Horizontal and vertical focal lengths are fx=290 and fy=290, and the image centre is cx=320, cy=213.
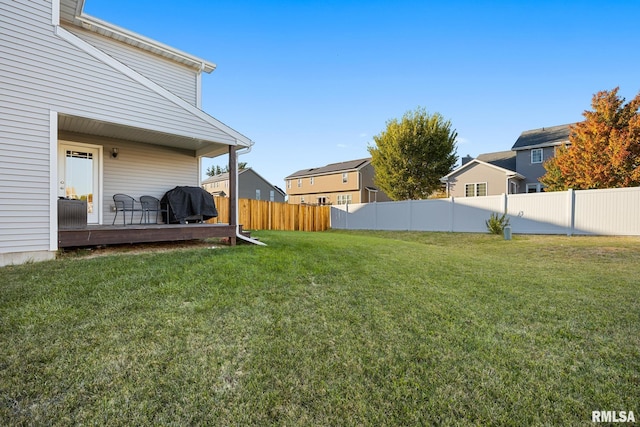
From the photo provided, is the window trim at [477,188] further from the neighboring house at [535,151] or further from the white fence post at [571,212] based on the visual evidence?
the white fence post at [571,212]

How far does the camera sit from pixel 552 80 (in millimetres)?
11328

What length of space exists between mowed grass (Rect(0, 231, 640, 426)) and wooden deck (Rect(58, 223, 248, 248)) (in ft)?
2.59

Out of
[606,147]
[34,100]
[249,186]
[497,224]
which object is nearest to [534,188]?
[606,147]

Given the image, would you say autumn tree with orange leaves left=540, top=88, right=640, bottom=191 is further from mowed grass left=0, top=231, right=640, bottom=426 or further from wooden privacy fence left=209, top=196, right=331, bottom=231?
wooden privacy fence left=209, top=196, right=331, bottom=231

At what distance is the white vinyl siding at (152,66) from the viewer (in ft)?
24.5

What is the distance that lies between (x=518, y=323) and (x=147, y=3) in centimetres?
1238

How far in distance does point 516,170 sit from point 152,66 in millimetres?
23530

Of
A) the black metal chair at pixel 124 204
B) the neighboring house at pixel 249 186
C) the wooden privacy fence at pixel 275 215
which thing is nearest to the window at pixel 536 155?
the wooden privacy fence at pixel 275 215

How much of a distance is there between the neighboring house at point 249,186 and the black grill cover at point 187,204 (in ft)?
70.3

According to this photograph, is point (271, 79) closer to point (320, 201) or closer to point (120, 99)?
point (120, 99)

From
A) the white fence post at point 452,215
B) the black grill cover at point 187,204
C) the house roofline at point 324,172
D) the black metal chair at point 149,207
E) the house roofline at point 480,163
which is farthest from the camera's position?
the house roofline at point 324,172

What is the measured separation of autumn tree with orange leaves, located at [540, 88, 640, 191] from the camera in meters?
13.1

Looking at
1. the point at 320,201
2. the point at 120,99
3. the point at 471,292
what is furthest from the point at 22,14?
the point at 320,201

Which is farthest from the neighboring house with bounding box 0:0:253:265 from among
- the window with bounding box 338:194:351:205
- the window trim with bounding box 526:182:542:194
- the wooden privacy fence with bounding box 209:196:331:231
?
the window with bounding box 338:194:351:205
